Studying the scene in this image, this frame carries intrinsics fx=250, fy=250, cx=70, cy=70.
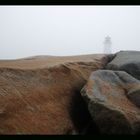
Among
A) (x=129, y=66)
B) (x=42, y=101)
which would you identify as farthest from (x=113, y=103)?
(x=129, y=66)

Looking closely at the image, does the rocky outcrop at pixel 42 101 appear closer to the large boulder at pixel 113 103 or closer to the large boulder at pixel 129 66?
the large boulder at pixel 113 103

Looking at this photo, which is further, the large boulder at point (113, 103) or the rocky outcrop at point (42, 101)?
the large boulder at point (113, 103)

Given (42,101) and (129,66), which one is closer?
(42,101)

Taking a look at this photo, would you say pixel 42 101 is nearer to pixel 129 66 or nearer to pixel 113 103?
pixel 113 103

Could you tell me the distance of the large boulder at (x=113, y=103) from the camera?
496cm

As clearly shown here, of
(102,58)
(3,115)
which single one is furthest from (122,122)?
(102,58)

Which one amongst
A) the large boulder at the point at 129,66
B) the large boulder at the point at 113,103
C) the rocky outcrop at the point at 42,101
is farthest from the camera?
the large boulder at the point at 129,66

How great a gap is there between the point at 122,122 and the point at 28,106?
1890 millimetres

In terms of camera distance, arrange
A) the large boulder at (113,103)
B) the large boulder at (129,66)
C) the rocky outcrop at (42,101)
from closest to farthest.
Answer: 1. the rocky outcrop at (42,101)
2. the large boulder at (113,103)
3. the large boulder at (129,66)

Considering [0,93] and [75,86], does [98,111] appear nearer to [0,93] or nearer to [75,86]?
[75,86]

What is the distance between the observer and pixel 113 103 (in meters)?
5.22

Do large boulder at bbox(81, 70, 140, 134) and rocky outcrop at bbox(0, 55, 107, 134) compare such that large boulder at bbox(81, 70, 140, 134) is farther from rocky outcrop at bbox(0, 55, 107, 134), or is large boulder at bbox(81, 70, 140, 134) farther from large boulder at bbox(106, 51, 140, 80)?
large boulder at bbox(106, 51, 140, 80)

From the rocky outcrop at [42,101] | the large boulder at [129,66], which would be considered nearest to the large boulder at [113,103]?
the rocky outcrop at [42,101]

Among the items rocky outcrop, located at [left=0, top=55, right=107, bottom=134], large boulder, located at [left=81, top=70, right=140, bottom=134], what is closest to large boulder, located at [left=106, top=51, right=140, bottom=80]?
large boulder, located at [left=81, top=70, right=140, bottom=134]
